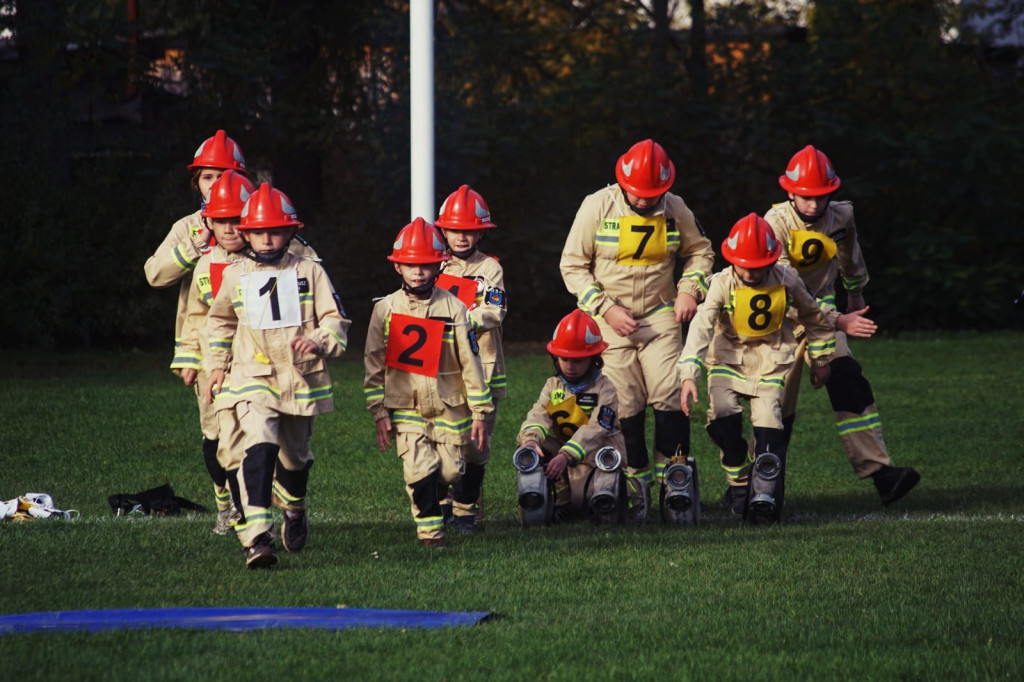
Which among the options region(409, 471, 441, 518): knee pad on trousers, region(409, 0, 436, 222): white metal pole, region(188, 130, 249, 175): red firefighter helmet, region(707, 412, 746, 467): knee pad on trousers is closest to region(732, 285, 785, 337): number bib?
region(707, 412, 746, 467): knee pad on trousers

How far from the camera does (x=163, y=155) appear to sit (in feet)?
73.2

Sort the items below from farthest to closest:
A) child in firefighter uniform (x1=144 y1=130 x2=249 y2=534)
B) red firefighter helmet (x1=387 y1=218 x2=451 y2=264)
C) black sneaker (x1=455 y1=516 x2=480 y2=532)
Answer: black sneaker (x1=455 y1=516 x2=480 y2=532) < child in firefighter uniform (x1=144 y1=130 x2=249 y2=534) < red firefighter helmet (x1=387 y1=218 x2=451 y2=264)

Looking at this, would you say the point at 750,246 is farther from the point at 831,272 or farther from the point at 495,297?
the point at 495,297

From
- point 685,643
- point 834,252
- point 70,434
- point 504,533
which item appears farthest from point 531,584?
point 70,434

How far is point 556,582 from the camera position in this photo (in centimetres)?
686

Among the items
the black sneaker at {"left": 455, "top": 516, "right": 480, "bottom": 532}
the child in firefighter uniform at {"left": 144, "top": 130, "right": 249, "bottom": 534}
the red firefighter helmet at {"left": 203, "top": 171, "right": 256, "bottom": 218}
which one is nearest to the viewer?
the red firefighter helmet at {"left": 203, "top": 171, "right": 256, "bottom": 218}

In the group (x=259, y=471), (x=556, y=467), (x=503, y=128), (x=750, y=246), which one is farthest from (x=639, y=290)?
(x=503, y=128)

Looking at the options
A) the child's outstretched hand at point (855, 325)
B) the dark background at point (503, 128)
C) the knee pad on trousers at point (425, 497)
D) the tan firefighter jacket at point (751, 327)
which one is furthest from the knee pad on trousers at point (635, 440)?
the dark background at point (503, 128)

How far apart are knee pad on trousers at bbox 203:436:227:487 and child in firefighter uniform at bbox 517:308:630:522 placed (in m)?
1.88

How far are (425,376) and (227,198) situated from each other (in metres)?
1.52

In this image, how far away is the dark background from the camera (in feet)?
69.7

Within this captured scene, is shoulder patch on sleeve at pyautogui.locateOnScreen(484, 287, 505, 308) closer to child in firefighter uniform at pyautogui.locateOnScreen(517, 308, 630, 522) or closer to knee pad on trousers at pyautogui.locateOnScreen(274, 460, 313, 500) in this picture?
child in firefighter uniform at pyautogui.locateOnScreen(517, 308, 630, 522)

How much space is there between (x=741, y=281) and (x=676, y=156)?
15914 millimetres

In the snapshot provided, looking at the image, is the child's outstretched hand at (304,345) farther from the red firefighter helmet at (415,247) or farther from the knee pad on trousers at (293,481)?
the red firefighter helmet at (415,247)
